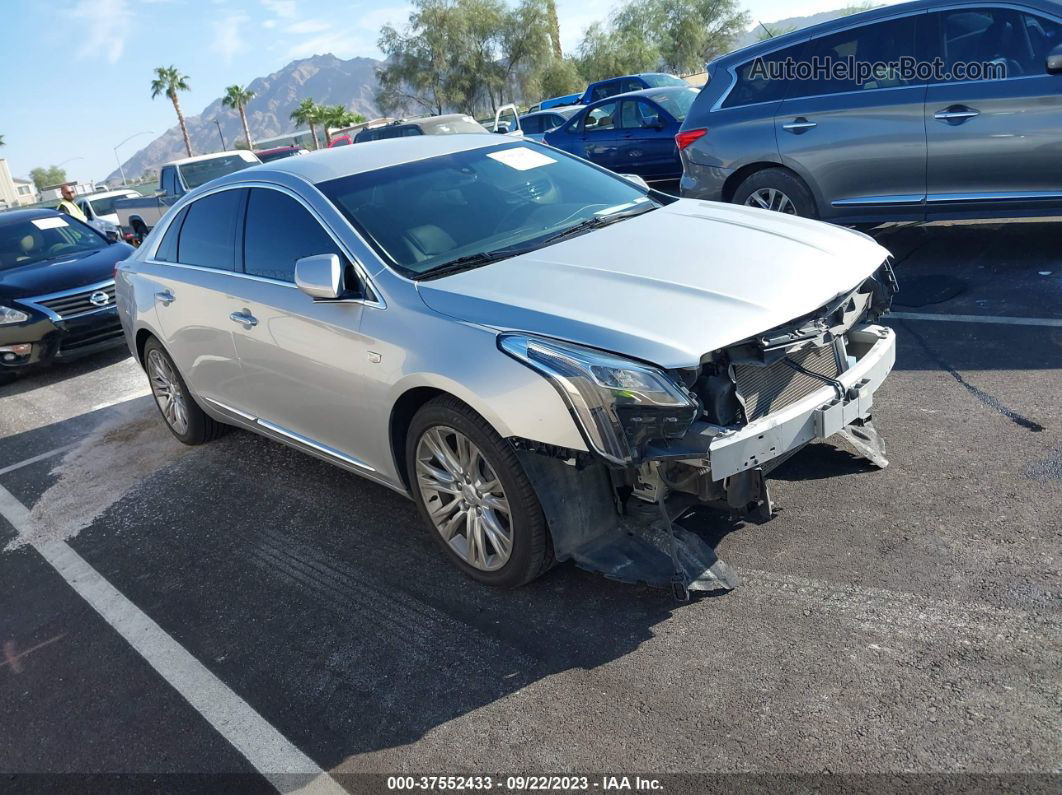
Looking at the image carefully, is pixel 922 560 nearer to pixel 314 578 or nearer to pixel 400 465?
pixel 400 465

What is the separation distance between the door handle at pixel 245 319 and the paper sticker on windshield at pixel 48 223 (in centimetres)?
686

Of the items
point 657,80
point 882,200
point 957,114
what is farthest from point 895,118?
point 657,80

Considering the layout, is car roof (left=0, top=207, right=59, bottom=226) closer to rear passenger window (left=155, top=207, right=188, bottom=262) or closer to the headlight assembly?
the headlight assembly

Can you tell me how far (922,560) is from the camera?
338 centimetres

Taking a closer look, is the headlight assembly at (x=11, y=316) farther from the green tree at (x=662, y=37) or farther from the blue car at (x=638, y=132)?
A: the green tree at (x=662, y=37)

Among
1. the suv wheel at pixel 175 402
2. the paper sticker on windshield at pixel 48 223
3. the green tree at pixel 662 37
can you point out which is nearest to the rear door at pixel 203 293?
the suv wheel at pixel 175 402

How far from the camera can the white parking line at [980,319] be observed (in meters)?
5.56

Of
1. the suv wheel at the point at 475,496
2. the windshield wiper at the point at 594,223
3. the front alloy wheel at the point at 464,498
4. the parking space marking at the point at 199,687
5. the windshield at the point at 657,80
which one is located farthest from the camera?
the windshield at the point at 657,80

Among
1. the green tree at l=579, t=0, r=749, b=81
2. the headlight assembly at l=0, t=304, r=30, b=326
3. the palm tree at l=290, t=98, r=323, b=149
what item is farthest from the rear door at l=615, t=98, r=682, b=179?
the palm tree at l=290, t=98, r=323, b=149

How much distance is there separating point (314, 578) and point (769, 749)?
223 cm

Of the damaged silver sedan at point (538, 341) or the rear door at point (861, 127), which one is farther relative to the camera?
the rear door at point (861, 127)

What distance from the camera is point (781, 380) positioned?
329 centimetres

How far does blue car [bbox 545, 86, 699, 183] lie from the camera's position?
12.5m

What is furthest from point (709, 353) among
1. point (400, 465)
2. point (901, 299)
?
point (901, 299)
